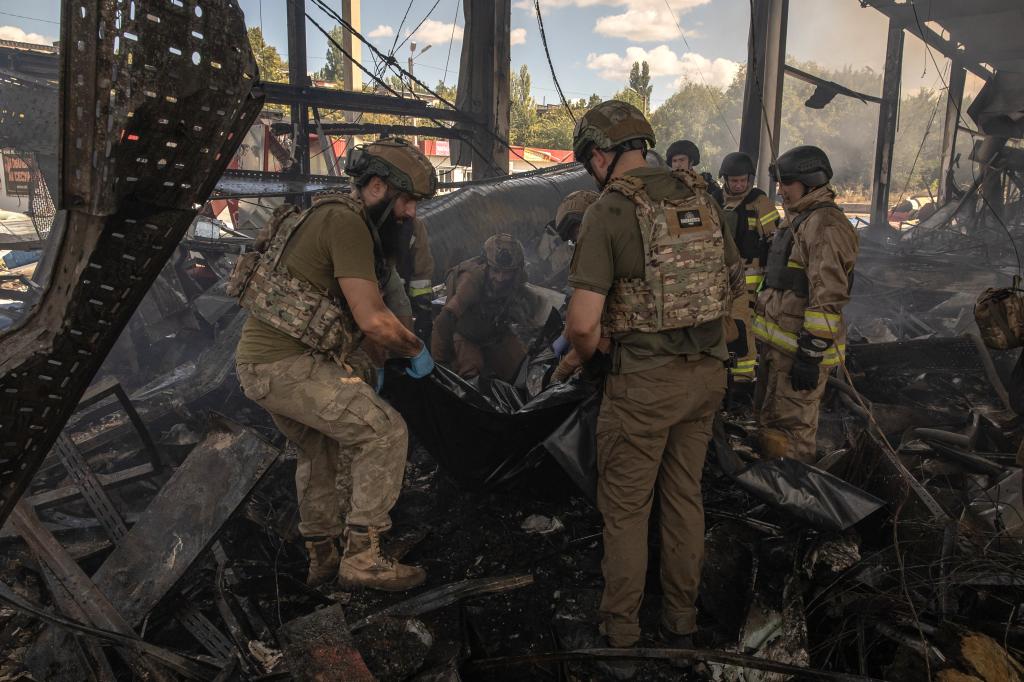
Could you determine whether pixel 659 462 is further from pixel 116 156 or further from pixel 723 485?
pixel 116 156

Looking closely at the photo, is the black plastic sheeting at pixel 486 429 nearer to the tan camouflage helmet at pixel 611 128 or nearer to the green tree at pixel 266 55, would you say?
Result: the tan camouflage helmet at pixel 611 128

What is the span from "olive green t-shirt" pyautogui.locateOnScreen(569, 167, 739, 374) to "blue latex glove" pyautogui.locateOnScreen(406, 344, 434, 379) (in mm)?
904

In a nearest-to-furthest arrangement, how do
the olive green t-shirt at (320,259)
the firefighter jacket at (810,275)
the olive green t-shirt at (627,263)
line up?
the olive green t-shirt at (627,263)
the olive green t-shirt at (320,259)
the firefighter jacket at (810,275)

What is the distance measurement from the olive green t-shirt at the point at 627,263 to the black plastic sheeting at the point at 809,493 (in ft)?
2.34

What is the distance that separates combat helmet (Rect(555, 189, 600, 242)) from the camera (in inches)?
156

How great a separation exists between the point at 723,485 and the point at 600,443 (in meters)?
1.30

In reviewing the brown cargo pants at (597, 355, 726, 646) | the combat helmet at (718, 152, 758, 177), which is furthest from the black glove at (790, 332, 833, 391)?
the combat helmet at (718, 152, 758, 177)

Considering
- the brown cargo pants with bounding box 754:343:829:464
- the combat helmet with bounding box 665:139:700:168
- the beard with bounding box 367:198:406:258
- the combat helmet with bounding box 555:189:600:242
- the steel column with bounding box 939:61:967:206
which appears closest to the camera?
the beard with bounding box 367:198:406:258

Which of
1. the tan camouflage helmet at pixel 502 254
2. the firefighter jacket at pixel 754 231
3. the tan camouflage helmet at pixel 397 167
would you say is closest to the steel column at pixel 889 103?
the firefighter jacket at pixel 754 231

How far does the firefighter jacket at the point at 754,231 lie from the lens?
4.45 m

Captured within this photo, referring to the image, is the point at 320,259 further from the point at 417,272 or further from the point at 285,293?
the point at 417,272

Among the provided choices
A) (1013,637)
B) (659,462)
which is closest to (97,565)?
(659,462)

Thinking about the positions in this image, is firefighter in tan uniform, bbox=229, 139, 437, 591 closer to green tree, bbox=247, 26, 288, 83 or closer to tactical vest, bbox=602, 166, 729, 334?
tactical vest, bbox=602, 166, 729, 334

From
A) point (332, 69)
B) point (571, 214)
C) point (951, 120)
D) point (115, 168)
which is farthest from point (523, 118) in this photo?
point (115, 168)
